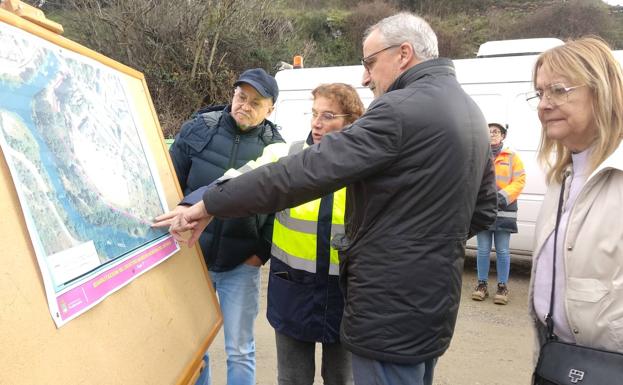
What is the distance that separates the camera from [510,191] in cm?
475

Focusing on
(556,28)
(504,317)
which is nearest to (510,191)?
(504,317)

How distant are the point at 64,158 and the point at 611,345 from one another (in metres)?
1.57

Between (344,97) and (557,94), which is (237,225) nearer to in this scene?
(344,97)

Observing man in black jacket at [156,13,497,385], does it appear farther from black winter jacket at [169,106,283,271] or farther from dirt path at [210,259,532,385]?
dirt path at [210,259,532,385]

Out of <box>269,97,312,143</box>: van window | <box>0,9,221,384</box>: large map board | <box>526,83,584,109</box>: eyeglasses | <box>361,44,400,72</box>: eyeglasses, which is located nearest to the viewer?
<box>0,9,221,384</box>: large map board

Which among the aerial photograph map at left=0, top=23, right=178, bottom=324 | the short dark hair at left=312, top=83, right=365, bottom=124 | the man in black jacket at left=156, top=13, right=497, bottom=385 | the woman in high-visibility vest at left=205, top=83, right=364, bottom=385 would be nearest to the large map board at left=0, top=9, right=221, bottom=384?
the aerial photograph map at left=0, top=23, right=178, bottom=324

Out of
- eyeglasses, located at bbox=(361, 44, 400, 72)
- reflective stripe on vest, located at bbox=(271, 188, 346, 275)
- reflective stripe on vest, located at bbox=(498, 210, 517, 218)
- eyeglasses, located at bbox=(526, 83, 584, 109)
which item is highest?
eyeglasses, located at bbox=(361, 44, 400, 72)

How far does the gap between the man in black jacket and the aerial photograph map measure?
0.24m

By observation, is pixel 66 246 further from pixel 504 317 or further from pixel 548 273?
pixel 504 317

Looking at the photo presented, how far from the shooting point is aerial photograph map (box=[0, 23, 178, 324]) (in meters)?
1.05

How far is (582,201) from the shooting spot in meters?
1.49

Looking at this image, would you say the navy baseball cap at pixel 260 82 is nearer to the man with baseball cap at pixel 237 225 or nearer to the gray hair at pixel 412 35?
the man with baseball cap at pixel 237 225

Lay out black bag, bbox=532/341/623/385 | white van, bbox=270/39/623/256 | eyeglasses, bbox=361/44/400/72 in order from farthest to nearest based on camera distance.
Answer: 1. white van, bbox=270/39/623/256
2. eyeglasses, bbox=361/44/400/72
3. black bag, bbox=532/341/623/385

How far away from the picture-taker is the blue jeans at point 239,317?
236 centimetres
